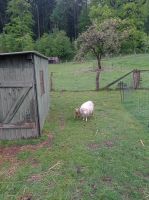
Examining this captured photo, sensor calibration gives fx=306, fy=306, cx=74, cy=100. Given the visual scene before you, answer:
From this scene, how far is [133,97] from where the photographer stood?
1619 centimetres

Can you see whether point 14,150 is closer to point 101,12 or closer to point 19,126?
point 19,126

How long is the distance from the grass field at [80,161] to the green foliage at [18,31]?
45.1 meters

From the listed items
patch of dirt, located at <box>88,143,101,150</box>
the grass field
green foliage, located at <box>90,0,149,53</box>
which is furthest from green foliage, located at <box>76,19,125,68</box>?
patch of dirt, located at <box>88,143,101,150</box>

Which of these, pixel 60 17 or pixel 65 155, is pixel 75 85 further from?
pixel 60 17

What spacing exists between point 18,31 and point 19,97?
174ft

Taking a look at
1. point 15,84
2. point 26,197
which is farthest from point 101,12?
point 26,197

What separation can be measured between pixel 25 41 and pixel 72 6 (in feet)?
77.6

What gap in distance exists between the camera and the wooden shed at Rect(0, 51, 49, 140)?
Answer: 29.4ft

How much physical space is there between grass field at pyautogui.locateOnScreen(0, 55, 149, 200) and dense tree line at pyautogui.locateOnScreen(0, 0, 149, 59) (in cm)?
3781

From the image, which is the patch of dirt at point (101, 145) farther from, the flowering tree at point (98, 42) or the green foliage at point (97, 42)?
the green foliage at point (97, 42)

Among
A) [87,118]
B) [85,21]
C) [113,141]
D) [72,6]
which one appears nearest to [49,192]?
[113,141]

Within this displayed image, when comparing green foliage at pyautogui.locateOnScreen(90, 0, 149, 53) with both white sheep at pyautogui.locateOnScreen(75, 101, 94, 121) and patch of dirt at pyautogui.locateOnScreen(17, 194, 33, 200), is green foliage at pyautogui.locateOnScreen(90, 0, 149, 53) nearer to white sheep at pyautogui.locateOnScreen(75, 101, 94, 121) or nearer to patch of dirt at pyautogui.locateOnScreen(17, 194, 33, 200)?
white sheep at pyautogui.locateOnScreen(75, 101, 94, 121)

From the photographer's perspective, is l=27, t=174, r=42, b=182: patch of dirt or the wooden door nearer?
l=27, t=174, r=42, b=182: patch of dirt

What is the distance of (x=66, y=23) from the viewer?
71.2 m
